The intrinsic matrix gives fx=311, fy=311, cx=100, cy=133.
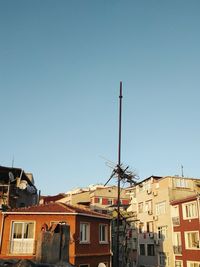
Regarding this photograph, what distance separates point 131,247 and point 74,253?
3321 centimetres

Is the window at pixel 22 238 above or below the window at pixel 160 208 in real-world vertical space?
below

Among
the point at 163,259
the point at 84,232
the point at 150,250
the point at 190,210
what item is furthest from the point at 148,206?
the point at 84,232

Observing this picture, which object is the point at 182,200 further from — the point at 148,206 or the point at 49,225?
the point at 49,225

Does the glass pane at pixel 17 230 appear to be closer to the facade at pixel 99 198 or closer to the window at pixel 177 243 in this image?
the window at pixel 177 243

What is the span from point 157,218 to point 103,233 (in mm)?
20945

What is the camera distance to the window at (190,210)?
3941cm

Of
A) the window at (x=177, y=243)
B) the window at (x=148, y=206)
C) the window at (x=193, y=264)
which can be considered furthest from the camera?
the window at (x=148, y=206)

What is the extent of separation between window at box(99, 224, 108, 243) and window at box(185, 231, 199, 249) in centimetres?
1495

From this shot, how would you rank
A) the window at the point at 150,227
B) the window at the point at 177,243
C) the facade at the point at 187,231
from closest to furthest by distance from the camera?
1. the facade at the point at 187,231
2. the window at the point at 177,243
3. the window at the point at 150,227

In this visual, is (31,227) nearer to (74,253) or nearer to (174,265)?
(74,253)

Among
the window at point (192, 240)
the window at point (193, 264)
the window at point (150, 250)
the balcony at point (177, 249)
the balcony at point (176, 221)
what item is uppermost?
the balcony at point (176, 221)

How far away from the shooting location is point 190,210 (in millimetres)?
40562

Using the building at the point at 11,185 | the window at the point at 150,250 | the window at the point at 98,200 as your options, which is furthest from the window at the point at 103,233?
the window at the point at 98,200

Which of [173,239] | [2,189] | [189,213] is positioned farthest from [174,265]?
[2,189]
